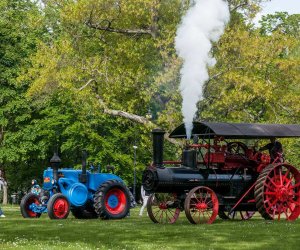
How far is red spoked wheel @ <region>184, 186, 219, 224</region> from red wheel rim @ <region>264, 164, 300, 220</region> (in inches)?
63.9

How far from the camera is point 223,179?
813 inches

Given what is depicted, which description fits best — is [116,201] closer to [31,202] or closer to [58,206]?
[58,206]

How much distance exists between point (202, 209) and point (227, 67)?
14.8 metres

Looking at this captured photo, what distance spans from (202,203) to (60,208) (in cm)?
568

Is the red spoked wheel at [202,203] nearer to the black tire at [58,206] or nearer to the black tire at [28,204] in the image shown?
the black tire at [58,206]

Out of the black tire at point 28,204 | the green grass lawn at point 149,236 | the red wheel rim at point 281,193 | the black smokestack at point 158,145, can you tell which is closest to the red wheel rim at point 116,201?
the black tire at point 28,204

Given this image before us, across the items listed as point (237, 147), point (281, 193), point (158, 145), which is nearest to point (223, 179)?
point (237, 147)

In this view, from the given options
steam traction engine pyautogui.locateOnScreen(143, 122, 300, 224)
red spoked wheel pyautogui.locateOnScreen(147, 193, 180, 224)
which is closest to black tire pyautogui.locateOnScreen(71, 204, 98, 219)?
red spoked wheel pyautogui.locateOnScreen(147, 193, 180, 224)

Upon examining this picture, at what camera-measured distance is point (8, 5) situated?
52.2 m

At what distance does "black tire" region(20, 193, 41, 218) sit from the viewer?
80.7 feet

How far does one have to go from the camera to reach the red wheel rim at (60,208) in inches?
915

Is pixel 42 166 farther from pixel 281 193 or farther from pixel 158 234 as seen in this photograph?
pixel 158 234

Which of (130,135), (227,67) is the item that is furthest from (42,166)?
(227,67)

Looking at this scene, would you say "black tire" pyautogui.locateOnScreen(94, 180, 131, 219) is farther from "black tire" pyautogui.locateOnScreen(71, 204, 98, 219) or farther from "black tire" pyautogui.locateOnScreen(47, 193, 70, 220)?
"black tire" pyautogui.locateOnScreen(71, 204, 98, 219)
